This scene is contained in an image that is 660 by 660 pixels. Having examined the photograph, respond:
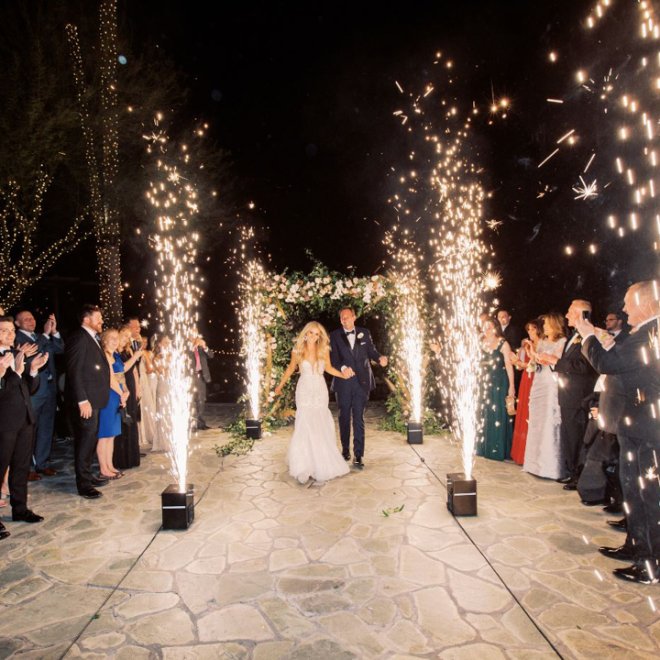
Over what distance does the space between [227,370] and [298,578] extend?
15.1 meters

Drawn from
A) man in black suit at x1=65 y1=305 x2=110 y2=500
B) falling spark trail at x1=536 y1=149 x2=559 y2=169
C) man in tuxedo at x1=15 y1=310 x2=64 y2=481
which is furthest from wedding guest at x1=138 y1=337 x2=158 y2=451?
falling spark trail at x1=536 y1=149 x2=559 y2=169

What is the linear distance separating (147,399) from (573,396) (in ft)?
22.0

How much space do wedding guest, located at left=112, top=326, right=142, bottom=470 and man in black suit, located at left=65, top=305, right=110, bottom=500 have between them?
83cm

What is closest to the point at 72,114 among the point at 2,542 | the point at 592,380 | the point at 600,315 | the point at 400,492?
the point at 2,542

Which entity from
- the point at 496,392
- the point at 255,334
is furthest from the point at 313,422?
the point at 255,334

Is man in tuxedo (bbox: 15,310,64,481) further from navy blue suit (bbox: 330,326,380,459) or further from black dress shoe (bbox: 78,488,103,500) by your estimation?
navy blue suit (bbox: 330,326,380,459)

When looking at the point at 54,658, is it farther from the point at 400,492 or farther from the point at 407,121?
the point at 407,121

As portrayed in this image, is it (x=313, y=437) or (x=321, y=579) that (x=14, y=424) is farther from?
(x=321, y=579)

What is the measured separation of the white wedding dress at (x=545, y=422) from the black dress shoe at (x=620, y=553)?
212 cm

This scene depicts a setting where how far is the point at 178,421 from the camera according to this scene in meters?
6.10

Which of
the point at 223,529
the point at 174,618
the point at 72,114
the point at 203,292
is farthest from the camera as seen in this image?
the point at 203,292

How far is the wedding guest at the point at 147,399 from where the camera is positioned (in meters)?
8.44

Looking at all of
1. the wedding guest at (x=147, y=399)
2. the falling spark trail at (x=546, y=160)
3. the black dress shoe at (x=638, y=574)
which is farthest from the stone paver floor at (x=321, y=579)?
the falling spark trail at (x=546, y=160)

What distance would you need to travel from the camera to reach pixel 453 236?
15.8m
